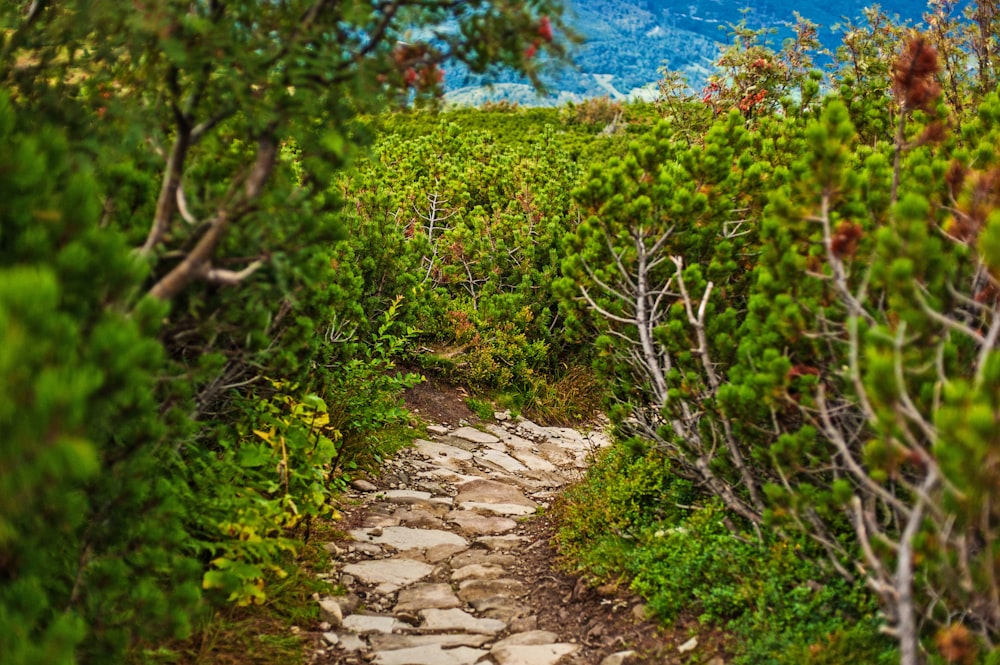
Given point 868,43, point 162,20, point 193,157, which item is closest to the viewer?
point 162,20

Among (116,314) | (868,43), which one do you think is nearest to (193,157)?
(116,314)

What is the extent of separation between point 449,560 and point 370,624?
1.09 metres

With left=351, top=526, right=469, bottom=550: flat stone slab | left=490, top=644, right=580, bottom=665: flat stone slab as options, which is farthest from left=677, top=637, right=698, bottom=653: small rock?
left=351, top=526, right=469, bottom=550: flat stone slab

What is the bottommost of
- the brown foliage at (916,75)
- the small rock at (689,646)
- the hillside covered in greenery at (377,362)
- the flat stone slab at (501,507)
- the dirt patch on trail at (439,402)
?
the flat stone slab at (501,507)

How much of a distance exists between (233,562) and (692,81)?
31.0 ft

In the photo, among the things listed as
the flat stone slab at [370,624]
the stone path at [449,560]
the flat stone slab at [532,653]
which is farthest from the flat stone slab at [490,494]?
the flat stone slab at [532,653]

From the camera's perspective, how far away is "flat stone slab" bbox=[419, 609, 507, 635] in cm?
441

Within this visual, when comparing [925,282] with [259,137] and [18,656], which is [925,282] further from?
[18,656]

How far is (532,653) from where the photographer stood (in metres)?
4.07

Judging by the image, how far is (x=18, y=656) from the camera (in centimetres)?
201

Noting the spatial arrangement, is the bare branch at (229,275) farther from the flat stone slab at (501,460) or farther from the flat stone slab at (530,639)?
the flat stone slab at (501,460)

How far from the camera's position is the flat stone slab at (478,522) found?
5973 millimetres

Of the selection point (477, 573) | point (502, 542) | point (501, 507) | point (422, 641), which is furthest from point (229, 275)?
point (501, 507)

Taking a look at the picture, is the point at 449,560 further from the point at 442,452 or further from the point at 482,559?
the point at 442,452
